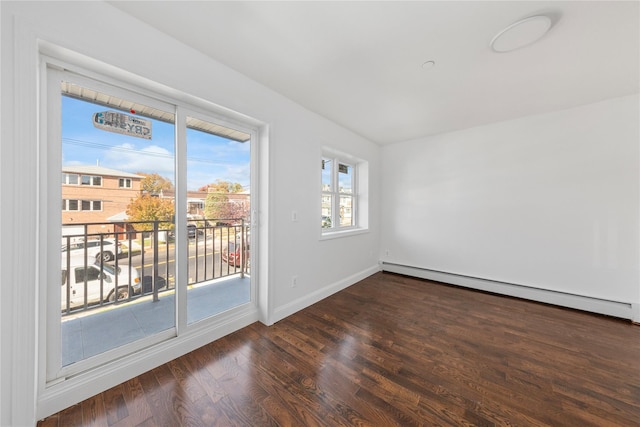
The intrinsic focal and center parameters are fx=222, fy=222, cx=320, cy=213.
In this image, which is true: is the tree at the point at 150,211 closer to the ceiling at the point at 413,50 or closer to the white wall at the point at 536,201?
the ceiling at the point at 413,50

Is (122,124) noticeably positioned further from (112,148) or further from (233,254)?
(233,254)

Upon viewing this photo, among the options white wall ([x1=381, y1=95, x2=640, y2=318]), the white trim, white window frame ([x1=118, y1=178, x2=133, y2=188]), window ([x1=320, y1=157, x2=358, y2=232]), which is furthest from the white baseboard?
white window frame ([x1=118, y1=178, x2=133, y2=188])

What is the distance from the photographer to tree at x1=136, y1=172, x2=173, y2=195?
1808 mm

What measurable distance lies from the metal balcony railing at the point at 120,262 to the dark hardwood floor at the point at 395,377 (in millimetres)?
734

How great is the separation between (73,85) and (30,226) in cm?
96

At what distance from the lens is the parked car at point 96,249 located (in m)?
1.61

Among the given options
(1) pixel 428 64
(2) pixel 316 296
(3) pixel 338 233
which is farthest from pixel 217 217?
(1) pixel 428 64

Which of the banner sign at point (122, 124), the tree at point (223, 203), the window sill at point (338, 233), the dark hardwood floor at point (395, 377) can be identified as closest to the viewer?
the dark hardwood floor at point (395, 377)

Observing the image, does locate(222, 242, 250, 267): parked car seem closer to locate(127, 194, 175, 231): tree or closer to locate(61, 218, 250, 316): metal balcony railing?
locate(61, 218, 250, 316): metal balcony railing

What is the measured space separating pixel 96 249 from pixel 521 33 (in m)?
3.56

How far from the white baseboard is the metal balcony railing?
1.06 meters

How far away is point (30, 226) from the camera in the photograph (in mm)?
1188

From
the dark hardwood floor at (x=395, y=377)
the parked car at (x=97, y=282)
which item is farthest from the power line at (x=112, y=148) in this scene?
the dark hardwood floor at (x=395, y=377)

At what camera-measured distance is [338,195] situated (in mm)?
3898
